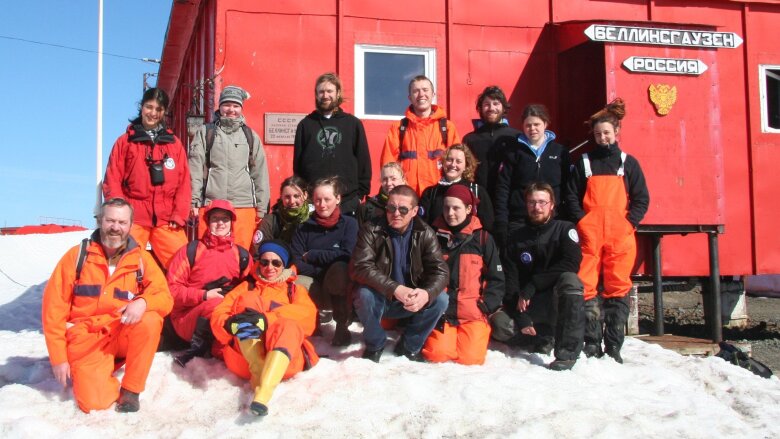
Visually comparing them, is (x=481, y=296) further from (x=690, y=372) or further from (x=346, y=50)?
(x=346, y=50)

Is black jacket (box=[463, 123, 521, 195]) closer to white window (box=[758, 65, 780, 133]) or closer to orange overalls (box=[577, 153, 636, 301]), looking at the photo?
orange overalls (box=[577, 153, 636, 301])

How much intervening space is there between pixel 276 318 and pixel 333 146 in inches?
82.3

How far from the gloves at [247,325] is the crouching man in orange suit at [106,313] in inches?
20.8

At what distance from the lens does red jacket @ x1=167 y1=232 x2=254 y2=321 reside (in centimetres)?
478

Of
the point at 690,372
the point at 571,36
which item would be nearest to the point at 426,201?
the point at 690,372

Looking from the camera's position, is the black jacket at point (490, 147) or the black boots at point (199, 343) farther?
the black jacket at point (490, 147)

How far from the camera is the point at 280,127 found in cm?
779

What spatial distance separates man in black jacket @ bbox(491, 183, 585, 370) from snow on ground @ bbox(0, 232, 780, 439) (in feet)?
0.75

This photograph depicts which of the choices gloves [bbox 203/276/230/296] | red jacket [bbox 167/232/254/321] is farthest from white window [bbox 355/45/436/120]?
gloves [bbox 203/276/230/296]

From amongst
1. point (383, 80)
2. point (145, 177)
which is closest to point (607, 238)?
point (383, 80)

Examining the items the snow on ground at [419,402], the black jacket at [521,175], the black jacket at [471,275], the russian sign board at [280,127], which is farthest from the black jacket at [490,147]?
the russian sign board at [280,127]

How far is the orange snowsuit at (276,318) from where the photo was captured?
4105mm

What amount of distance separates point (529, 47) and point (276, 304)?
554 cm

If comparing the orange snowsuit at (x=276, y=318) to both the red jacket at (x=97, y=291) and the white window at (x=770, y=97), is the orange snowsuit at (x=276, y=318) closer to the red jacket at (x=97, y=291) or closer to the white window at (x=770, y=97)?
the red jacket at (x=97, y=291)
